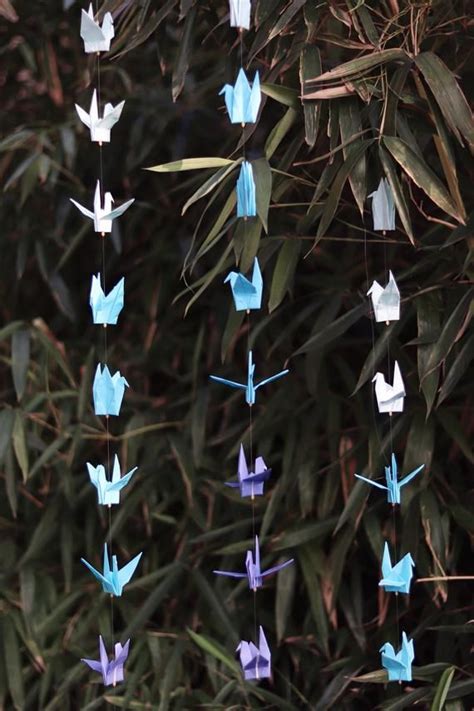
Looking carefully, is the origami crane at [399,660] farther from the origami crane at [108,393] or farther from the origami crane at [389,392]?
the origami crane at [108,393]

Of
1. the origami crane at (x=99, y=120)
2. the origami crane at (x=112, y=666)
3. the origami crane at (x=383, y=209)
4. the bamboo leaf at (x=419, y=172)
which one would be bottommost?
the origami crane at (x=112, y=666)

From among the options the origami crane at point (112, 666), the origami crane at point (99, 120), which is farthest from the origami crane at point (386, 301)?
the origami crane at point (112, 666)

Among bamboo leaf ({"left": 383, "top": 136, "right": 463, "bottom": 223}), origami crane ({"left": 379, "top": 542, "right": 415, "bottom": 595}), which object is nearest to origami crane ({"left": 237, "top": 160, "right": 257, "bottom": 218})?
bamboo leaf ({"left": 383, "top": 136, "right": 463, "bottom": 223})

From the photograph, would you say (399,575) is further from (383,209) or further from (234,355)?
(234,355)

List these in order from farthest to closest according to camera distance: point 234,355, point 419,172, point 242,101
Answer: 1. point 234,355
2. point 419,172
3. point 242,101

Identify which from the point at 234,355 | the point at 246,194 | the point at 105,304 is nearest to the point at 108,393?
the point at 105,304

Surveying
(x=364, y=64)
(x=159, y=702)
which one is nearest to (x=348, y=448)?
(x=159, y=702)
